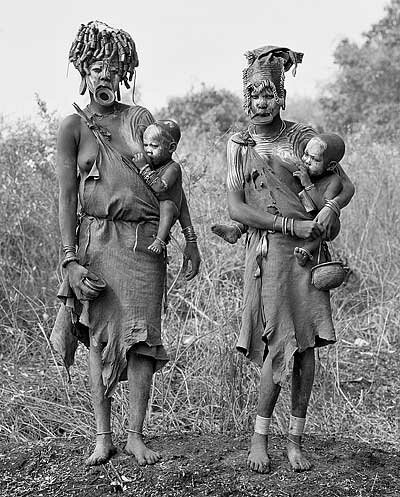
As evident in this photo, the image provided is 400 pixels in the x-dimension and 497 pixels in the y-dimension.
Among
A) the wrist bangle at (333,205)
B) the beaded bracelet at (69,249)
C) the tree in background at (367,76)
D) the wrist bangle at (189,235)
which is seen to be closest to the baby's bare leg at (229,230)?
the wrist bangle at (189,235)

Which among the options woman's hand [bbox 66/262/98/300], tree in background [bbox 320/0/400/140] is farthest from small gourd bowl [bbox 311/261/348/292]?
tree in background [bbox 320/0/400/140]

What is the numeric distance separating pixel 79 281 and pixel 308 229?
39.1 inches

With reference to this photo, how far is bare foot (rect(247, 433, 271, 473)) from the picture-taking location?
3.63 m

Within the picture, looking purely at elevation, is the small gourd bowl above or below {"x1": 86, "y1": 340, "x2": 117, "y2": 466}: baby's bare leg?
above

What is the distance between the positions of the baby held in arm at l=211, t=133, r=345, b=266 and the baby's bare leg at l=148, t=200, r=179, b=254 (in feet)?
0.68

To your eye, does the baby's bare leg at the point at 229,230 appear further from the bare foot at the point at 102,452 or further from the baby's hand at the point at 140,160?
the bare foot at the point at 102,452

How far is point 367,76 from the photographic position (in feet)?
55.4

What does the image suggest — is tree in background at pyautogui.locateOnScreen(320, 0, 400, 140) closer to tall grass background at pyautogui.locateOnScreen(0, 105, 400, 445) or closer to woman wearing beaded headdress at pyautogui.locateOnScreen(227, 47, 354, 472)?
tall grass background at pyautogui.locateOnScreen(0, 105, 400, 445)

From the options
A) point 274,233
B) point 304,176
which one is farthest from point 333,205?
point 274,233

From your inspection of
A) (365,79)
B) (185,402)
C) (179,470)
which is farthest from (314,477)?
(365,79)

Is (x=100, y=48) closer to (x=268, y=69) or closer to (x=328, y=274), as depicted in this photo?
(x=268, y=69)

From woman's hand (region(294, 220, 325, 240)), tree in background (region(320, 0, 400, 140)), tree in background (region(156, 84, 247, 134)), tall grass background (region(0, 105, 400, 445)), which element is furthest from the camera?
tree in background (region(320, 0, 400, 140))

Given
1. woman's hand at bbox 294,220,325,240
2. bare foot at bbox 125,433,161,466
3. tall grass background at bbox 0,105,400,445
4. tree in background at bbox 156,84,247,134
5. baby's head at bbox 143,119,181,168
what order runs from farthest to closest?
tree in background at bbox 156,84,247,134 < tall grass background at bbox 0,105,400,445 < bare foot at bbox 125,433,161,466 < baby's head at bbox 143,119,181,168 < woman's hand at bbox 294,220,325,240

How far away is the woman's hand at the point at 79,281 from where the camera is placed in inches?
141
